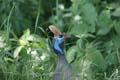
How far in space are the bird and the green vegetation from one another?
1.34ft

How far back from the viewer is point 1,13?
252 inches

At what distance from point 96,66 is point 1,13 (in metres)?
1.65

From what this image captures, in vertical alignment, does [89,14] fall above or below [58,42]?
above

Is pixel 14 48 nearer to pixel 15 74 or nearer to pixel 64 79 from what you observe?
pixel 15 74

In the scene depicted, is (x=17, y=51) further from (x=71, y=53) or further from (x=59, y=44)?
(x=59, y=44)

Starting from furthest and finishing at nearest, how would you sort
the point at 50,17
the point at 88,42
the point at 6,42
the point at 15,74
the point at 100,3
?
the point at 50,17 → the point at 100,3 → the point at 88,42 → the point at 6,42 → the point at 15,74

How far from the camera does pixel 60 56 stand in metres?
4.34

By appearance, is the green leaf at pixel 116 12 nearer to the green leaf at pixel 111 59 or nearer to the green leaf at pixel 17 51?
the green leaf at pixel 111 59

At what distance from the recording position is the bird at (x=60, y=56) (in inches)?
170

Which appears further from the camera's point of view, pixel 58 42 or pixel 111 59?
pixel 111 59

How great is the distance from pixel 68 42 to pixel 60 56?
1.82 meters

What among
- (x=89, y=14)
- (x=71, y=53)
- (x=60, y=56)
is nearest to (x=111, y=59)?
(x=71, y=53)

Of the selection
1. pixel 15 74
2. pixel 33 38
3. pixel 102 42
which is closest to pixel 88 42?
pixel 102 42

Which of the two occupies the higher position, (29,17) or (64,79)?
(29,17)
